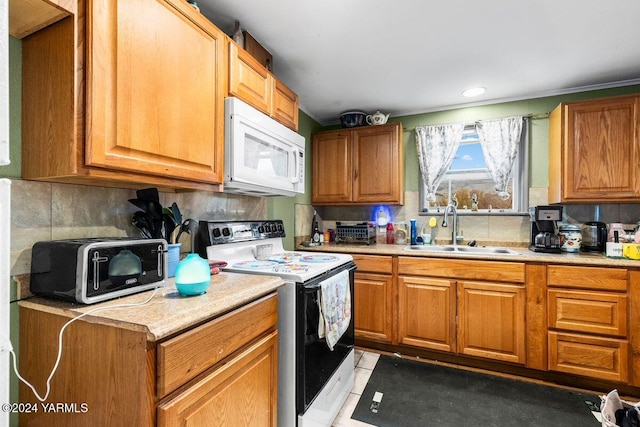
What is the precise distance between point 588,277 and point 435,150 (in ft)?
5.07

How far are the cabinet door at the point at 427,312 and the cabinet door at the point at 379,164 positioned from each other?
85 centimetres

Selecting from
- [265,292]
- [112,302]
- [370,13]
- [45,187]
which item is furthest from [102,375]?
[370,13]

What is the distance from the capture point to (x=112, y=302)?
3.04 ft

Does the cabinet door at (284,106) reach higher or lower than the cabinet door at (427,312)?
higher

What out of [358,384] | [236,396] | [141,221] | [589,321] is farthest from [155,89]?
[589,321]

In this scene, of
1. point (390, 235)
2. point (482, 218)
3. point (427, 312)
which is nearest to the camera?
point (427, 312)

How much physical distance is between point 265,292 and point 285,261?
22.8 inches

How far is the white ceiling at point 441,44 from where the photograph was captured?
1.51m

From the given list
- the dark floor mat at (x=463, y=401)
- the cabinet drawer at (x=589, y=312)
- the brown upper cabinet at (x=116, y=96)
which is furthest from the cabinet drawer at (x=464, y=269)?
the brown upper cabinet at (x=116, y=96)

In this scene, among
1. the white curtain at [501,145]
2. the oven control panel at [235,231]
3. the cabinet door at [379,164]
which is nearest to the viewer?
the oven control panel at [235,231]

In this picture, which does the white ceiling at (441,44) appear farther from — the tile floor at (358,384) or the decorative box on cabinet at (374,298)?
the tile floor at (358,384)

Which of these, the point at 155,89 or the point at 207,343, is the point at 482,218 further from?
the point at 155,89

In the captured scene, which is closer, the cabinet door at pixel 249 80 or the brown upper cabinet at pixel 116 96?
the brown upper cabinet at pixel 116 96

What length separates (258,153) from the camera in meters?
1.65
